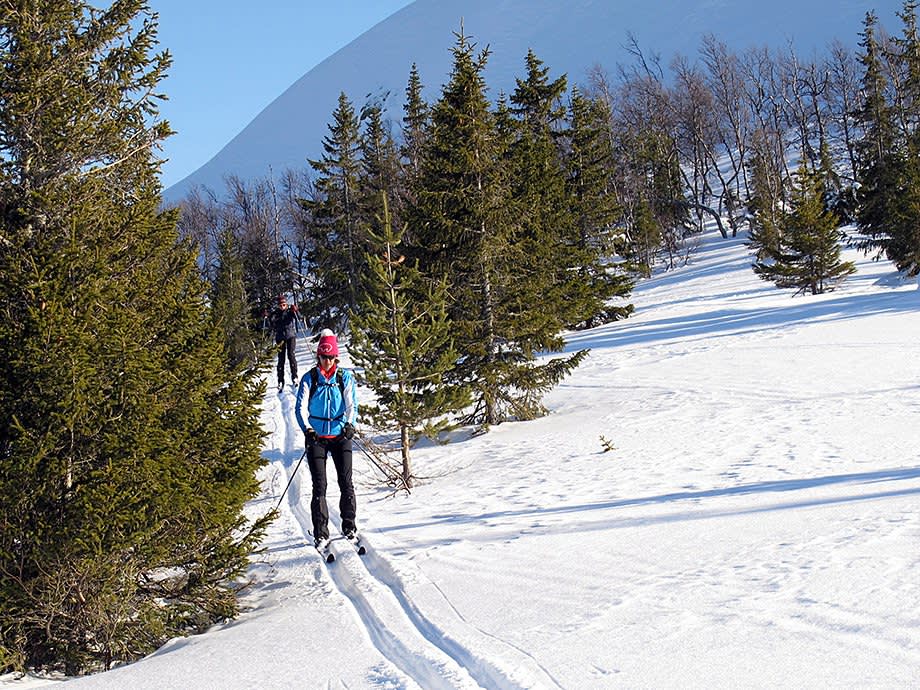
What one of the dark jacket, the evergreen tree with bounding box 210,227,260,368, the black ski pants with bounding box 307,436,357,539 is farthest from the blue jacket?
the evergreen tree with bounding box 210,227,260,368

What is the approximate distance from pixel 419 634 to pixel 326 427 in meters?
3.29

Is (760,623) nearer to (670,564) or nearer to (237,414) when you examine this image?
(670,564)

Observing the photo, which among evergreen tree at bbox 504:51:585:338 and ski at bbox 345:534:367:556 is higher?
evergreen tree at bbox 504:51:585:338

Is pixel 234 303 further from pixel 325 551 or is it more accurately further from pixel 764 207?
pixel 325 551

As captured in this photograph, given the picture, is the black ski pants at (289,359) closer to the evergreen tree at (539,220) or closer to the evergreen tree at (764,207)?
the evergreen tree at (539,220)

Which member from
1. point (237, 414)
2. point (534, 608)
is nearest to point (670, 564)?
point (534, 608)

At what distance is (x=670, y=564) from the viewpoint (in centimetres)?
622

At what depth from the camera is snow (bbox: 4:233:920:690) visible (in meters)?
4.59

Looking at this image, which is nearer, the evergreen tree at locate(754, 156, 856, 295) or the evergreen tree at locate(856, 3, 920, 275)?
the evergreen tree at locate(856, 3, 920, 275)

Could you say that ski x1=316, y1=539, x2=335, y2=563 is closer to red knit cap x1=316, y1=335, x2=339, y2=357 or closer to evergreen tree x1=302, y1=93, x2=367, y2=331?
red knit cap x1=316, y1=335, x2=339, y2=357

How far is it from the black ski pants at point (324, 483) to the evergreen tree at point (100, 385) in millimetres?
728

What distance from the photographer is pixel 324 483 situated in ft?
27.4

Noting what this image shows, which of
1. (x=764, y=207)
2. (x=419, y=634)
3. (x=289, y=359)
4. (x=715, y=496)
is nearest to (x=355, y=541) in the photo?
(x=419, y=634)

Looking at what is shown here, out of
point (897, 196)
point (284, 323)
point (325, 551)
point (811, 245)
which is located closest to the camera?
point (325, 551)
